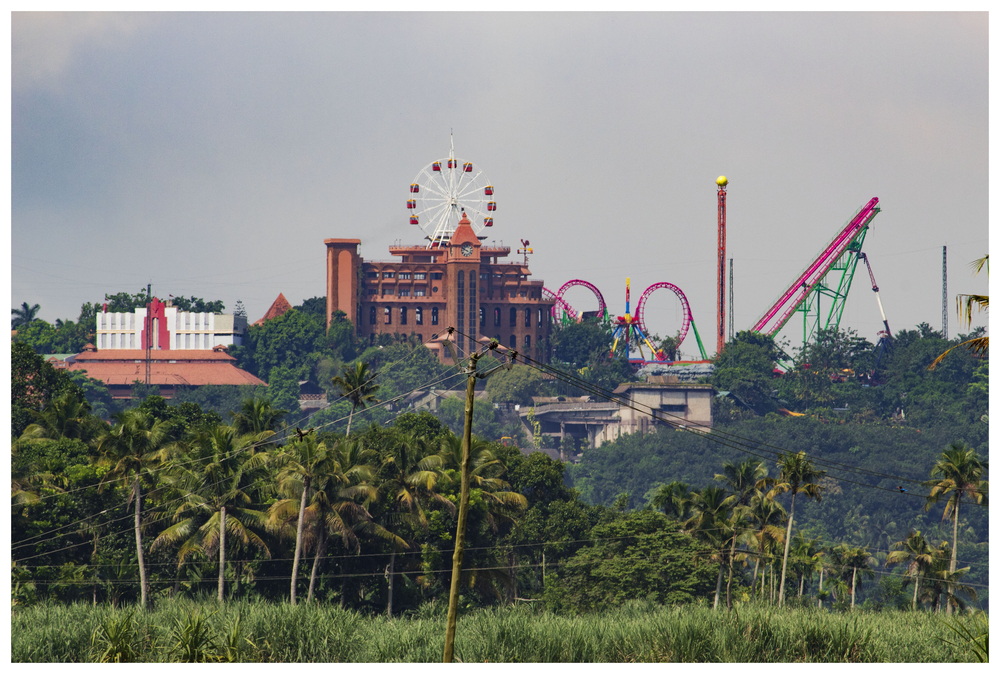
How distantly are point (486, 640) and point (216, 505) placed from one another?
1758 centimetres

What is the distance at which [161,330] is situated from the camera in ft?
530

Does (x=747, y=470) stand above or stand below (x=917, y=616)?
above

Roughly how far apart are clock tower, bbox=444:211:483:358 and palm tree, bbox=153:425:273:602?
115 metres

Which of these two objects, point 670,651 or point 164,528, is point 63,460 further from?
point 670,651

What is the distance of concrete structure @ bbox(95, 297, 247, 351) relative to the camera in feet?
528

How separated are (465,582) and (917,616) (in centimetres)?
1844

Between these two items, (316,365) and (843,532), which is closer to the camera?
(843,532)

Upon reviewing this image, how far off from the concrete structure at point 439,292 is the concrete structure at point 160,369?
17948mm

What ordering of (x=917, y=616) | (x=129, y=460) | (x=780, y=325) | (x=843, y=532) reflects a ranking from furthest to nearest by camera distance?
(x=780, y=325) → (x=843, y=532) → (x=129, y=460) → (x=917, y=616)

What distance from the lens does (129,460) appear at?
4431 centimetres

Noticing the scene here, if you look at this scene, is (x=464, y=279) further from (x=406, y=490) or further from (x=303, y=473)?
(x=303, y=473)

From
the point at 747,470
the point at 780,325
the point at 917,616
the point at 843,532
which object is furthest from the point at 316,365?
the point at 917,616

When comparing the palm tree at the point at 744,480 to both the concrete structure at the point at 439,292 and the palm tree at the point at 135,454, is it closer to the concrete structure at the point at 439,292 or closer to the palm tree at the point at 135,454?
the palm tree at the point at 135,454

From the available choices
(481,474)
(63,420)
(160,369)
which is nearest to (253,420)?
(63,420)
